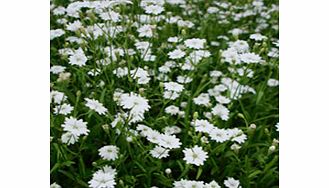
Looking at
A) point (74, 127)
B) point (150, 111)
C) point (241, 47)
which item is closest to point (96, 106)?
point (74, 127)

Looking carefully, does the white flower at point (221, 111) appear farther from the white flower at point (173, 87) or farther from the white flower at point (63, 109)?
the white flower at point (63, 109)

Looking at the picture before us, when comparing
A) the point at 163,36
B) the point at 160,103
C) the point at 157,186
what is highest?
the point at 163,36

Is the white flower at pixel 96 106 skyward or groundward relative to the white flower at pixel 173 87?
groundward

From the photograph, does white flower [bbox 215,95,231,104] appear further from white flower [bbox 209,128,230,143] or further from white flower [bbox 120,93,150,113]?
white flower [bbox 120,93,150,113]

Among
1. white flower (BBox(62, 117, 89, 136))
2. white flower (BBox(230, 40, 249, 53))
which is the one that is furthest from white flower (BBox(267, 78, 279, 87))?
white flower (BBox(62, 117, 89, 136))

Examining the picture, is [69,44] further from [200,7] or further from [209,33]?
[200,7]

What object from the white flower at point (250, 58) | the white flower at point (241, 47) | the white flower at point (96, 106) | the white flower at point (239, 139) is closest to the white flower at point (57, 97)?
the white flower at point (96, 106)

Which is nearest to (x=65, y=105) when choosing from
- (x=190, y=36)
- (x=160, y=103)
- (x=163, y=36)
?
(x=160, y=103)

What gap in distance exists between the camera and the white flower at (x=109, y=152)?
1825 millimetres

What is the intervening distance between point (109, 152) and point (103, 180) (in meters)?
0.17

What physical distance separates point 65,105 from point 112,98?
22 centimetres

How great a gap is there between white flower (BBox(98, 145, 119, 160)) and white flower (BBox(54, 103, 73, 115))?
24 cm

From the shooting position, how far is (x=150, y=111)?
7.40ft

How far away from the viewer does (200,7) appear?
373 cm
